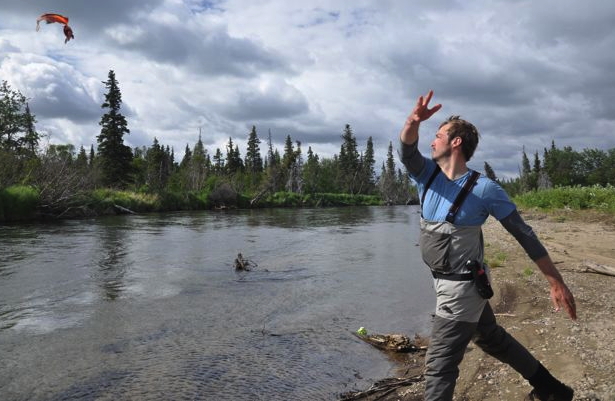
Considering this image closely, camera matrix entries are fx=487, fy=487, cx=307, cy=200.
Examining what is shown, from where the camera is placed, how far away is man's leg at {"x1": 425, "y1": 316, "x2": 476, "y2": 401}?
370 centimetres

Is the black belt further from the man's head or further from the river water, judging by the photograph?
the river water

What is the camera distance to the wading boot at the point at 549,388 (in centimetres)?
431

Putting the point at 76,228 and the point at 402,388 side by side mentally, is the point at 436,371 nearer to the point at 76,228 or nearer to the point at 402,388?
the point at 402,388

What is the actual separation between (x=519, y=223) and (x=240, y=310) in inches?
316

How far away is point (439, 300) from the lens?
150 inches

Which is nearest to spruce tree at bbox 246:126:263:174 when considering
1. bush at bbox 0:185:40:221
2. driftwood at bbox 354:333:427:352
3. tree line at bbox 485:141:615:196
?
tree line at bbox 485:141:615:196

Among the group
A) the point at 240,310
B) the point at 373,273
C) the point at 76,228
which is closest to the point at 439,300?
the point at 240,310

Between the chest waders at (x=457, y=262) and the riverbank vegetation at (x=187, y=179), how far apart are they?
27.3 metres

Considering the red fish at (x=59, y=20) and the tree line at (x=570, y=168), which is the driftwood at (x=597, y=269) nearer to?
the red fish at (x=59, y=20)

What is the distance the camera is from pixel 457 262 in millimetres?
3688

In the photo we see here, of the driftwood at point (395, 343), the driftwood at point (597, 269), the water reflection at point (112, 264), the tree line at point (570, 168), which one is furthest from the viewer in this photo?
the tree line at point (570, 168)

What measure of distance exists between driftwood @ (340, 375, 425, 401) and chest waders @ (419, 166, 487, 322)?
266 centimetres

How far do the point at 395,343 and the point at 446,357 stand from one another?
14.8ft

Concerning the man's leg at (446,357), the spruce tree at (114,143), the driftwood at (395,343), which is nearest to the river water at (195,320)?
the driftwood at (395,343)
